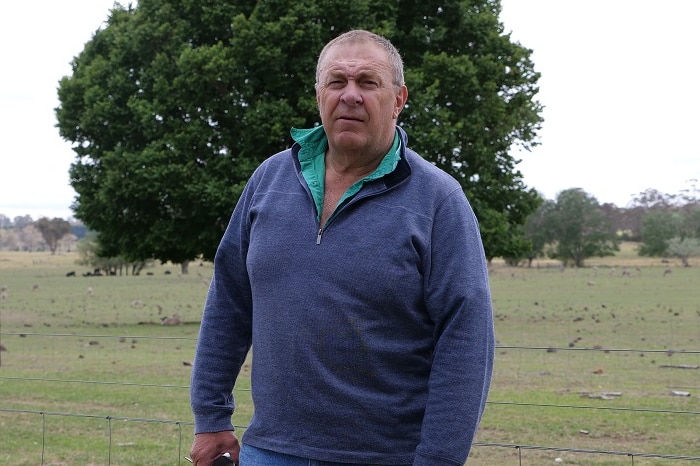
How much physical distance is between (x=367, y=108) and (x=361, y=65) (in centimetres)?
14

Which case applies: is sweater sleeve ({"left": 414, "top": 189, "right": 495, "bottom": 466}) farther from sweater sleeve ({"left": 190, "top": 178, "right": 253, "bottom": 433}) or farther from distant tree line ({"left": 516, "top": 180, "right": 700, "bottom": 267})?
distant tree line ({"left": 516, "top": 180, "right": 700, "bottom": 267})

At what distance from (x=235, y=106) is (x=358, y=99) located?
21.0m

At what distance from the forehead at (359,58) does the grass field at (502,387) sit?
3308mm

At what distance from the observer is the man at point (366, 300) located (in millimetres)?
3154

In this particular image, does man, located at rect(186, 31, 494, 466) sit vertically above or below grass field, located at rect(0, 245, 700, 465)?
above

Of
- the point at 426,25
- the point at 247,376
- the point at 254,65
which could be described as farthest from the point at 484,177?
the point at 247,376

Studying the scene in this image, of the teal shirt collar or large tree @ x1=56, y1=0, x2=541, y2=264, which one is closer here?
the teal shirt collar

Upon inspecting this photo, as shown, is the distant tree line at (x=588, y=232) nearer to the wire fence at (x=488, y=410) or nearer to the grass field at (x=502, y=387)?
the grass field at (x=502, y=387)

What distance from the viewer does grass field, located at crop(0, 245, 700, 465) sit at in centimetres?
1018

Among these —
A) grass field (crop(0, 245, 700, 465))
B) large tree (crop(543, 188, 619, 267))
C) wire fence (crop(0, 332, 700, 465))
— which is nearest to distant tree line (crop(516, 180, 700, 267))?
large tree (crop(543, 188, 619, 267))

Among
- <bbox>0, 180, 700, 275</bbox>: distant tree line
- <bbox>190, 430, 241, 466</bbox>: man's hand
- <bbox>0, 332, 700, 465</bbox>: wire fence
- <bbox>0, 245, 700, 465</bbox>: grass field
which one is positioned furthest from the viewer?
<bbox>0, 180, 700, 275</bbox>: distant tree line

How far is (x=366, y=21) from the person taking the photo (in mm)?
23188

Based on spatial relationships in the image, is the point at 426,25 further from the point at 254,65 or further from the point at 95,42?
the point at 95,42

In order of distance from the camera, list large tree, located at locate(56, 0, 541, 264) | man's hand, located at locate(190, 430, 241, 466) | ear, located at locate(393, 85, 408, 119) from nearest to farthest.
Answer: ear, located at locate(393, 85, 408, 119) → man's hand, located at locate(190, 430, 241, 466) → large tree, located at locate(56, 0, 541, 264)
